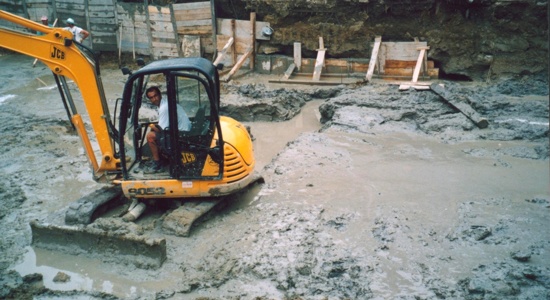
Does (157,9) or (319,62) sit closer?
(319,62)

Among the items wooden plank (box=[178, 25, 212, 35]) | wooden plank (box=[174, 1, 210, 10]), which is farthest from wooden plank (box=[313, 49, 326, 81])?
wooden plank (box=[174, 1, 210, 10])

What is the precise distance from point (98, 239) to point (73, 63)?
7.44ft

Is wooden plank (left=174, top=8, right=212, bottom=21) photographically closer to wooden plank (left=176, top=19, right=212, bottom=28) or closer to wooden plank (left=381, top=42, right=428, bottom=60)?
wooden plank (left=176, top=19, right=212, bottom=28)

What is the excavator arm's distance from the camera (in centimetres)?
552

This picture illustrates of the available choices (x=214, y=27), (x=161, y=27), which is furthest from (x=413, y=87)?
(x=161, y=27)

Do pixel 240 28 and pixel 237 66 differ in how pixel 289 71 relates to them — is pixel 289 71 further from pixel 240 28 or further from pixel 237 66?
pixel 240 28

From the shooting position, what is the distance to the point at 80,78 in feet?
19.0

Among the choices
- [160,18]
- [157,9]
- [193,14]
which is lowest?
[160,18]

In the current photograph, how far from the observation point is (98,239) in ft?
17.1

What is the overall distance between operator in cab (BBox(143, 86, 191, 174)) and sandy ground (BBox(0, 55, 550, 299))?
1165mm

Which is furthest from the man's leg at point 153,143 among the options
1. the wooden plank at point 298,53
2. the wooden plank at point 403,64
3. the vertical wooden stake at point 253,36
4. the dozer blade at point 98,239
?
the wooden plank at point 403,64

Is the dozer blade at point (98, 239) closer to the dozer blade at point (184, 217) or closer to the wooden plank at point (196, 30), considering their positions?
the dozer blade at point (184, 217)

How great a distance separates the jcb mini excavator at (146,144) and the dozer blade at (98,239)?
1 cm

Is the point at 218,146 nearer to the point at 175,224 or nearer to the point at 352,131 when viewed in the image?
the point at 175,224
